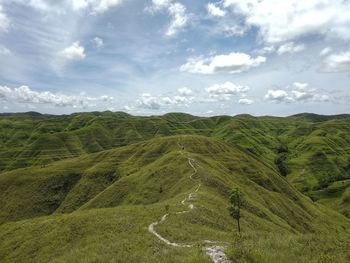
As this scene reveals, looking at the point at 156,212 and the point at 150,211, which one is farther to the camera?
the point at 150,211

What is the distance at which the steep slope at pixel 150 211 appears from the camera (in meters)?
34.1

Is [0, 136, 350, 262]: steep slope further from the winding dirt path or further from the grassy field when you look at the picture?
the winding dirt path

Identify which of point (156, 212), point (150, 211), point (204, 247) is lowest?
point (150, 211)

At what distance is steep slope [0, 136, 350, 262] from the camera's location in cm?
3406

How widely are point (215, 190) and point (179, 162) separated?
109ft

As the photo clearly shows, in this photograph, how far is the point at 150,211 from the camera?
2267 inches

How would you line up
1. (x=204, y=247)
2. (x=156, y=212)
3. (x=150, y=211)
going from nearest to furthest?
(x=204, y=247) < (x=156, y=212) < (x=150, y=211)

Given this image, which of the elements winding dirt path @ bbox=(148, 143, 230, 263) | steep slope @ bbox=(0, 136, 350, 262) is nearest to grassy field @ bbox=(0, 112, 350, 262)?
steep slope @ bbox=(0, 136, 350, 262)

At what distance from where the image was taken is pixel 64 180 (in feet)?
505

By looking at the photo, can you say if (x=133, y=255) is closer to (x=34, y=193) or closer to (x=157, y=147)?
(x=34, y=193)

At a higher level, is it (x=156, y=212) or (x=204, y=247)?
(x=204, y=247)

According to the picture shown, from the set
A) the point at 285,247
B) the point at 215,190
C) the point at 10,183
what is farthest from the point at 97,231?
the point at 10,183

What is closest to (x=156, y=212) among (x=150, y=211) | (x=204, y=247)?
(x=150, y=211)

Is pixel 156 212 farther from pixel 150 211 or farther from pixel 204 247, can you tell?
pixel 204 247
